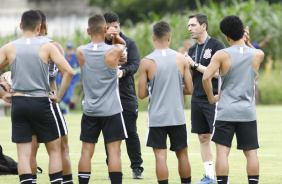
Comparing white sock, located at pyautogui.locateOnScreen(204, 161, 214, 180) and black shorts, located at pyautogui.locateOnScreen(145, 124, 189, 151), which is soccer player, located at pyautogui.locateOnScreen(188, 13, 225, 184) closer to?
white sock, located at pyautogui.locateOnScreen(204, 161, 214, 180)

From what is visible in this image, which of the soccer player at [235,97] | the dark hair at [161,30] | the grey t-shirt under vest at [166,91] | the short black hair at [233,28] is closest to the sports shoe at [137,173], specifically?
the grey t-shirt under vest at [166,91]

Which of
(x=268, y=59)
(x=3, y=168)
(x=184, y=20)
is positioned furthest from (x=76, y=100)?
(x=3, y=168)

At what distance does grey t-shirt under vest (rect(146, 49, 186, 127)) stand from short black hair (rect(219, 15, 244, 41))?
70 centimetres

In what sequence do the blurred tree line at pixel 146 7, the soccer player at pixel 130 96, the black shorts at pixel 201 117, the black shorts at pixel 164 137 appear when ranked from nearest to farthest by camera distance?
the black shorts at pixel 164 137
the black shorts at pixel 201 117
the soccer player at pixel 130 96
the blurred tree line at pixel 146 7

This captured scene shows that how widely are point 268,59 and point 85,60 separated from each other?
2043cm

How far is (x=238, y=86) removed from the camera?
7.94 meters

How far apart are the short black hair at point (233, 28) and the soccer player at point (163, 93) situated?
640 mm

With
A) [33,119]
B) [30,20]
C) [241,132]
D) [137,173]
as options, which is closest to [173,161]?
[137,173]

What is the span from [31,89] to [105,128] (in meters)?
1.02

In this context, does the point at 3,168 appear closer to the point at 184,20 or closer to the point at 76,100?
the point at 76,100

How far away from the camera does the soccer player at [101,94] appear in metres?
7.91

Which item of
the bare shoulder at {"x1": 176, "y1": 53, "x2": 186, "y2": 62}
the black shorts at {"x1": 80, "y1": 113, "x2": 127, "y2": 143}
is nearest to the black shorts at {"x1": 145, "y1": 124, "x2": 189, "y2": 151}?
the black shorts at {"x1": 80, "y1": 113, "x2": 127, "y2": 143}

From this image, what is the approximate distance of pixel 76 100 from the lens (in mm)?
22484

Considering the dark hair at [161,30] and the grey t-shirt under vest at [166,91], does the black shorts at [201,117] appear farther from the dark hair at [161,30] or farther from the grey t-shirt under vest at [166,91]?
the dark hair at [161,30]
